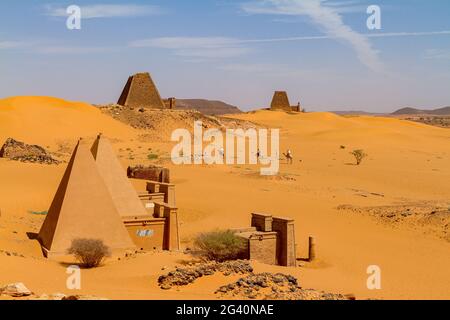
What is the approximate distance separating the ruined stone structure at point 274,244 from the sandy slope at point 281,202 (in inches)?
34.0

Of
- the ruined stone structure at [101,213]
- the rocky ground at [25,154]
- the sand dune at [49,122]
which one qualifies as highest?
the sand dune at [49,122]

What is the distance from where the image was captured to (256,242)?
14609 millimetres

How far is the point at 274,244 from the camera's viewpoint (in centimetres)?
1490

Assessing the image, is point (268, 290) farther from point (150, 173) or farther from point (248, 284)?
point (150, 173)

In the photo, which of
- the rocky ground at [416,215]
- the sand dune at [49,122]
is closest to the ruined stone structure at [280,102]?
the sand dune at [49,122]

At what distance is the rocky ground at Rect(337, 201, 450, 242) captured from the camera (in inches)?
774

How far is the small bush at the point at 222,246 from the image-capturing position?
543 inches

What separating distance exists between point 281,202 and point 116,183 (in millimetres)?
9760

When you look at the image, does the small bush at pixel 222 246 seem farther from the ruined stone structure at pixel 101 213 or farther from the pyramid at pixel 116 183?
the pyramid at pixel 116 183

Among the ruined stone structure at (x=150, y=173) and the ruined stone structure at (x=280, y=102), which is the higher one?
the ruined stone structure at (x=280, y=102)

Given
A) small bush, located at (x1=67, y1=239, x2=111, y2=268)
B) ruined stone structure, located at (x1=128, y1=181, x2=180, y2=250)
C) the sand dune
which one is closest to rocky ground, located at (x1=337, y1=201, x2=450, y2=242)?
ruined stone structure, located at (x1=128, y1=181, x2=180, y2=250)

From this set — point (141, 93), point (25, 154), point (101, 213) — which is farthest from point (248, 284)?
point (141, 93)

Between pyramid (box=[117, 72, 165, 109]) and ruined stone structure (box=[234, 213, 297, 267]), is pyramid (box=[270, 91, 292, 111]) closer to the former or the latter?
pyramid (box=[117, 72, 165, 109])
